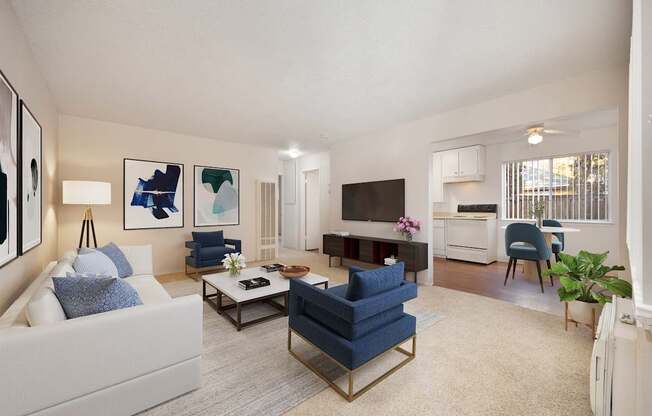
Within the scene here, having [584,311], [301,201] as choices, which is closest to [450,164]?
[301,201]

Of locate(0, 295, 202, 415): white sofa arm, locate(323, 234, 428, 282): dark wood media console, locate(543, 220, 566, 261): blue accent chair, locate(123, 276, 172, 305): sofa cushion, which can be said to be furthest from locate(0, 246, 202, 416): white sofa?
locate(543, 220, 566, 261): blue accent chair

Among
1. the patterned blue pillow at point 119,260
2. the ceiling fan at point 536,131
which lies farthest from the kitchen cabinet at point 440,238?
the patterned blue pillow at point 119,260

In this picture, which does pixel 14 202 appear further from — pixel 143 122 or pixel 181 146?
pixel 181 146

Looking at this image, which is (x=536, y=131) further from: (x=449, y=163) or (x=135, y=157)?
(x=135, y=157)

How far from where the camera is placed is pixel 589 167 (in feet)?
16.5

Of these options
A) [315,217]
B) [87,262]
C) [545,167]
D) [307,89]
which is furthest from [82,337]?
[545,167]

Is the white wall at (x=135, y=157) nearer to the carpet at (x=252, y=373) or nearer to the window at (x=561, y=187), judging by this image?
the carpet at (x=252, y=373)

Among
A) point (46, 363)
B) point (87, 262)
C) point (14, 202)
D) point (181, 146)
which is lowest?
point (46, 363)

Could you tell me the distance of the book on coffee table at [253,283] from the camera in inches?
112

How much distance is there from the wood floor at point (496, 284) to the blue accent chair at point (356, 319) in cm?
223

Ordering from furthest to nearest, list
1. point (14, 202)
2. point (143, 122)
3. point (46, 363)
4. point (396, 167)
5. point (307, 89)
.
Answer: point (396, 167) < point (143, 122) < point (307, 89) < point (14, 202) < point (46, 363)

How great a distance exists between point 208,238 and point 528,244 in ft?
17.4

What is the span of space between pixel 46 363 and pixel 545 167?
7304 millimetres

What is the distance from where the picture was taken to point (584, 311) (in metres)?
2.50
